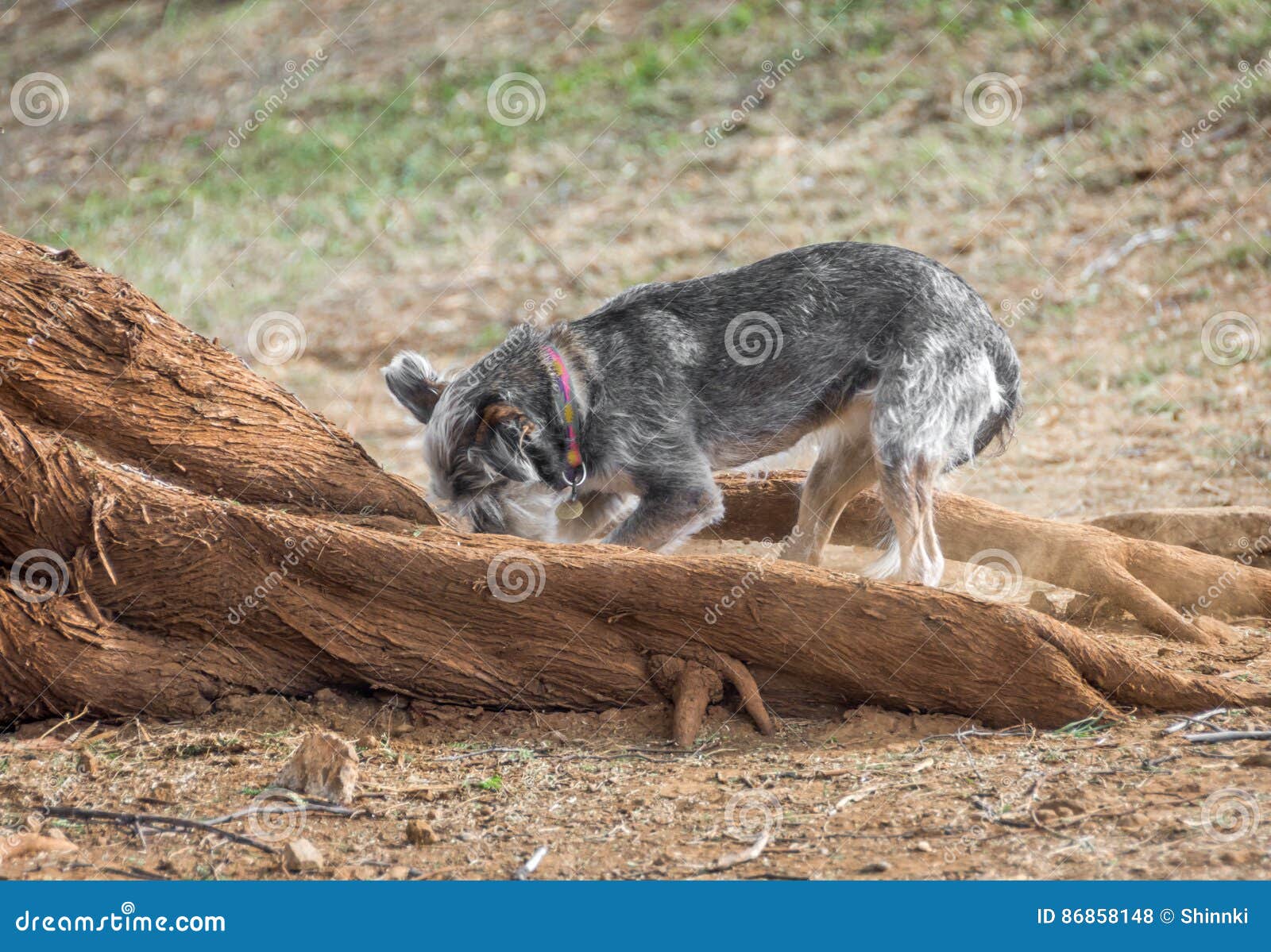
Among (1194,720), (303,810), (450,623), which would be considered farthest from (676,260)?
(303,810)

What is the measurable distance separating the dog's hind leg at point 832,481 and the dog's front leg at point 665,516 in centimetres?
75

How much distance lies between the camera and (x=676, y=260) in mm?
13219

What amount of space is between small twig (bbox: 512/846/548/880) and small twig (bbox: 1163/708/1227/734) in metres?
2.49

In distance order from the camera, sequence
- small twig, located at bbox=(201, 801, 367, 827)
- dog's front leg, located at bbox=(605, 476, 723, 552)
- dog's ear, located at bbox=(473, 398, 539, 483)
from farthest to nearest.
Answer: dog's front leg, located at bbox=(605, 476, 723, 552) < dog's ear, located at bbox=(473, 398, 539, 483) < small twig, located at bbox=(201, 801, 367, 827)

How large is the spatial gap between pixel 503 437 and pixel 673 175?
9.66 meters

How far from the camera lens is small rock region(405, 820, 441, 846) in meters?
4.16

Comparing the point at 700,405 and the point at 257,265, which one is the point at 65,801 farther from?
the point at 257,265

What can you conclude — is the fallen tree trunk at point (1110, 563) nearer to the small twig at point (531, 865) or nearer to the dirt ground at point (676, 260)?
the dirt ground at point (676, 260)

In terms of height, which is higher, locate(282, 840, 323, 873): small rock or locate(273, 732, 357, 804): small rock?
locate(273, 732, 357, 804): small rock

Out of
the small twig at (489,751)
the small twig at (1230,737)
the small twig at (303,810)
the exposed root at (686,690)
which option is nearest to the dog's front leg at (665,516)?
the exposed root at (686,690)

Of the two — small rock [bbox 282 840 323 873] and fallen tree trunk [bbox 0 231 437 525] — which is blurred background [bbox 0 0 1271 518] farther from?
→ small rock [bbox 282 840 323 873]

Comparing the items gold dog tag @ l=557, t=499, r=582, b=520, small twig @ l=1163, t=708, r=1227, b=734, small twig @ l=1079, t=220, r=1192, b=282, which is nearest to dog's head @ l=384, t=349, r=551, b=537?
gold dog tag @ l=557, t=499, r=582, b=520

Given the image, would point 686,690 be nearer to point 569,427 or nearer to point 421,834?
point 421,834

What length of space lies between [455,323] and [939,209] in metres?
5.44
